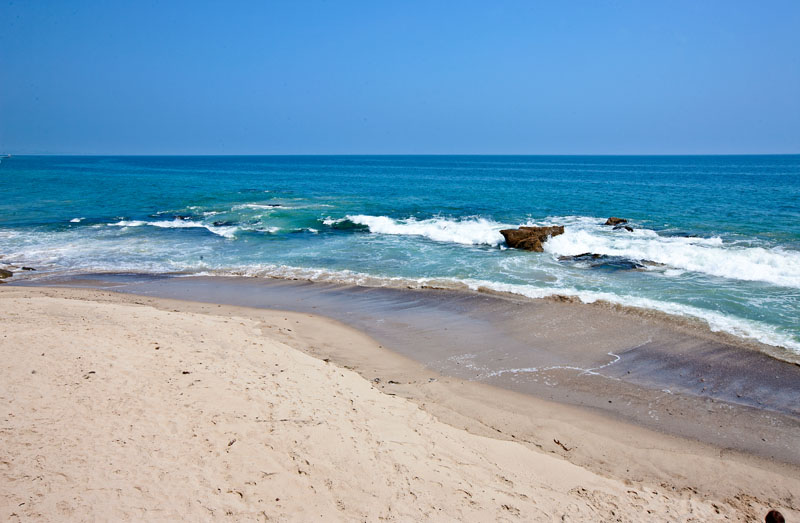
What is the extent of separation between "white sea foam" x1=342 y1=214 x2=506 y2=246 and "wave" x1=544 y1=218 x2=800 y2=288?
335 cm

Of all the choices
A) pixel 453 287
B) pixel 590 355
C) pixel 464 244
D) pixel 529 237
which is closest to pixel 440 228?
pixel 464 244

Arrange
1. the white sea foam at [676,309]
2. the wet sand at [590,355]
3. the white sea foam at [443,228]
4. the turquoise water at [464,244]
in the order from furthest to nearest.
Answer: the white sea foam at [443,228] → the turquoise water at [464,244] → the white sea foam at [676,309] → the wet sand at [590,355]

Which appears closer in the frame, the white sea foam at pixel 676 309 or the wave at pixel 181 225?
the white sea foam at pixel 676 309

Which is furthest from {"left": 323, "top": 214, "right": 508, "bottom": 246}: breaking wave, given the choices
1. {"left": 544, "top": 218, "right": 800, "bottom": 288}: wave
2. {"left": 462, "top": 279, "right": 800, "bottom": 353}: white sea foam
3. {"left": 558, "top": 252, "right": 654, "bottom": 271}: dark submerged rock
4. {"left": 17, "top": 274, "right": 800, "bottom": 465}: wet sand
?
{"left": 17, "top": 274, "right": 800, "bottom": 465}: wet sand

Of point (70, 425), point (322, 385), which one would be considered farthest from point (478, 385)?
point (70, 425)

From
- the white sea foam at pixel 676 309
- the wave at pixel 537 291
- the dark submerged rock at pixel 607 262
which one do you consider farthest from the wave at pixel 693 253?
the wave at pixel 537 291

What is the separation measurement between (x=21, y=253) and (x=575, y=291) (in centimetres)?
2140

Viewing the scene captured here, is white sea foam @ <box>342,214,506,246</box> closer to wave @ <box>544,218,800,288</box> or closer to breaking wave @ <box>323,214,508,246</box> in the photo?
breaking wave @ <box>323,214,508,246</box>

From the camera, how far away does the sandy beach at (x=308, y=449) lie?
4.36m

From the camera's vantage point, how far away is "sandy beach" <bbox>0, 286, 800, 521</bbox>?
4355 millimetres

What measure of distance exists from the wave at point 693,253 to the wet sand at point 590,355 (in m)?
5.84

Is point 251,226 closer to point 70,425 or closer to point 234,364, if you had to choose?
point 234,364

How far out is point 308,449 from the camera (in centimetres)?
518

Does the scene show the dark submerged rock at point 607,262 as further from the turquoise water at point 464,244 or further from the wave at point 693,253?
the wave at point 693,253
